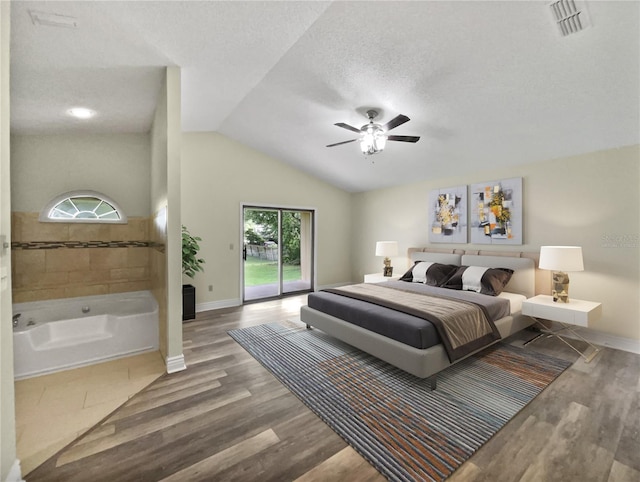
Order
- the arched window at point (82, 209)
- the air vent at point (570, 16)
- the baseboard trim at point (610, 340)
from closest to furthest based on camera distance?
the air vent at point (570, 16) → the baseboard trim at point (610, 340) → the arched window at point (82, 209)

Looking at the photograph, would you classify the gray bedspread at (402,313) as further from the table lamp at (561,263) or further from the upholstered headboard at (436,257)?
the upholstered headboard at (436,257)

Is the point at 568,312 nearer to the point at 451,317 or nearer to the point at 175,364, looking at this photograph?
the point at 451,317

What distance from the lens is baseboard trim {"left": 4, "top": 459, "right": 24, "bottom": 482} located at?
144cm

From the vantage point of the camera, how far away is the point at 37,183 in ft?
11.7

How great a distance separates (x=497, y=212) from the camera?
440 centimetres

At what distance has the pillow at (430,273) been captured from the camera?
4459 mm

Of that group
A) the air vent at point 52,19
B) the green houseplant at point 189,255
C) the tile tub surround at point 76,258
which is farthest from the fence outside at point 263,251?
the air vent at point 52,19

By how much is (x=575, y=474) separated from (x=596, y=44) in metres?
2.99

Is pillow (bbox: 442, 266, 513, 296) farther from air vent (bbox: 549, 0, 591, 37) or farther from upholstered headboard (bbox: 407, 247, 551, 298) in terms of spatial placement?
air vent (bbox: 549, 0, 591, 37)

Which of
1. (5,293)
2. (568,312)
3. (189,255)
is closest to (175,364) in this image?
(5,293)

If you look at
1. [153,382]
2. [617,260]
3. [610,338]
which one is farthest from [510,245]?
[153,382]

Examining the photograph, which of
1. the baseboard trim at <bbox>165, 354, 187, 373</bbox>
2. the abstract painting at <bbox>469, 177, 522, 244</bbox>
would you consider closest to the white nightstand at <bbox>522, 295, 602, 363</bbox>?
the abstract painting at <bbox>469, 177, 522, 244</bbox>

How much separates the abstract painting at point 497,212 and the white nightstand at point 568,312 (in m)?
1.07

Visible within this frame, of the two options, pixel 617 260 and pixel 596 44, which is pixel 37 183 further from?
pixel 617 260
